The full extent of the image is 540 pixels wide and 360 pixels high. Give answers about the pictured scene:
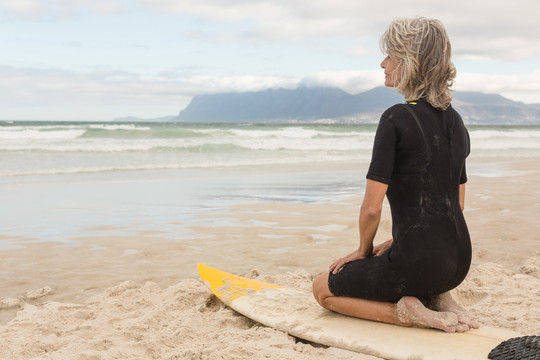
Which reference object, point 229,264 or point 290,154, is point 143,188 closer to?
point 229,264

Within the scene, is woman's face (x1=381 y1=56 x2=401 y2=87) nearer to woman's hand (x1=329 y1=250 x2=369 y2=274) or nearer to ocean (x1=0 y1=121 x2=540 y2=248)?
woman's hand (x1=329 y1=250 x2=369 y2=274)

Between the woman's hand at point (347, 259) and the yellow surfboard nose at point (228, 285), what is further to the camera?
the yellow surfboard nose at point (228, 285)

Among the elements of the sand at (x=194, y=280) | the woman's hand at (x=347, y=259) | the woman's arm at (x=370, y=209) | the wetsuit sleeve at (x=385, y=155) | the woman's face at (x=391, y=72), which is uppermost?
the woman's face at (x=391, y=72)

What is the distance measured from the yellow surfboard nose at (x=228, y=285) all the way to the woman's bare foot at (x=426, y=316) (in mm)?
1250

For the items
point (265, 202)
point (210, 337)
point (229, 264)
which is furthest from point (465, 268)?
A: point (265, 202)

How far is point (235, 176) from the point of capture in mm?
12281

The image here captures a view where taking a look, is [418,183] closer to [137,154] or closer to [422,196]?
[422,196]

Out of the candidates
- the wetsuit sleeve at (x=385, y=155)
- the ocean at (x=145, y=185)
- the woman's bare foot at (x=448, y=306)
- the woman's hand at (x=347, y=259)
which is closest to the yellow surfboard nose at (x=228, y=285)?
the woman's hand at (x=347, y=259)

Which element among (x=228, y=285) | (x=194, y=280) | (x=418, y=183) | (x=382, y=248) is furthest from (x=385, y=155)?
(x=194, y=280)

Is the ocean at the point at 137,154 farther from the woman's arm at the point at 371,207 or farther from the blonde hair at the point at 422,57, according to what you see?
the blonde hair at the point at 422,57

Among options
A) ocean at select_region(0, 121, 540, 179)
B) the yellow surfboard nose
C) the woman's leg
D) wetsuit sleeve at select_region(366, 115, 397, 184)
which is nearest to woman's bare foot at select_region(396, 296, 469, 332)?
the woman's leg

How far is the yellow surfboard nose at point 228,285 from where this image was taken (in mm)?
3627

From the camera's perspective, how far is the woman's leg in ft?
8.76

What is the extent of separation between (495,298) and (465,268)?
4.37 ft
